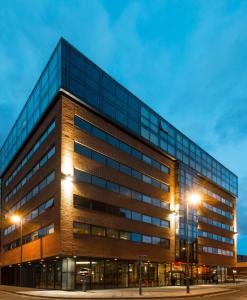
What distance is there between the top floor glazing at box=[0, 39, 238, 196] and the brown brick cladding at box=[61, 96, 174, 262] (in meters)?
1.67

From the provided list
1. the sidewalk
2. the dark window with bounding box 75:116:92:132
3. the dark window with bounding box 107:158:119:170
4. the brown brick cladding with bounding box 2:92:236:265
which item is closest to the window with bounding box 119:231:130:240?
the brown brick cladding with bounding box 2:92:236:265

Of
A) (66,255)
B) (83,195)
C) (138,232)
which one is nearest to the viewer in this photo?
(66,255)

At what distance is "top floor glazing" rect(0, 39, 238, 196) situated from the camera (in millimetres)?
45125

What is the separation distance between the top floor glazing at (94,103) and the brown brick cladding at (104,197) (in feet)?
5.47

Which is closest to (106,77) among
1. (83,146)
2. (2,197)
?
(83,146)

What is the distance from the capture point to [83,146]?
45156mm

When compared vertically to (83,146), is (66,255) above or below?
below

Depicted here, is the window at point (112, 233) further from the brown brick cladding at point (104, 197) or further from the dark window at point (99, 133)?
the dark window at point (99, 133)

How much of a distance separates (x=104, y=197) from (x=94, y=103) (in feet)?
35.3

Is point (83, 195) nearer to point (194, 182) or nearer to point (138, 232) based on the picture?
point (138, 232)

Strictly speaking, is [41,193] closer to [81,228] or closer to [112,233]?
[81,228]

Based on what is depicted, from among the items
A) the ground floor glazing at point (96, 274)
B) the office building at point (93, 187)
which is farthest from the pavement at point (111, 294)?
the office building at point (93, 187)

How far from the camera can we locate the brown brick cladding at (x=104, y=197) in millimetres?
41938

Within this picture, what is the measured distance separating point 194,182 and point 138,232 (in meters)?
21.0
